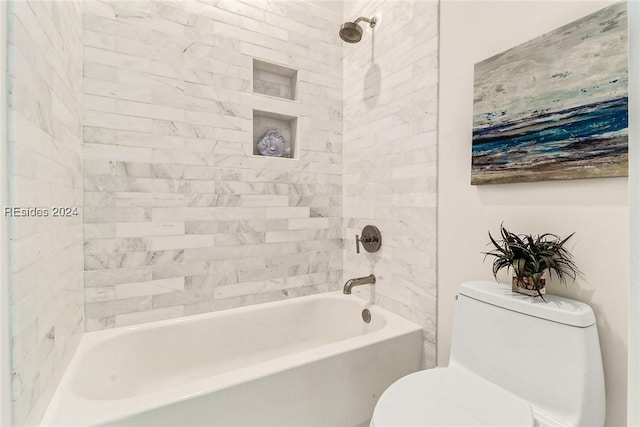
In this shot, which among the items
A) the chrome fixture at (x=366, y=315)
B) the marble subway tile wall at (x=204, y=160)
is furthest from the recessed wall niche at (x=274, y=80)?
the chrome fixture at (x=366, y=315)

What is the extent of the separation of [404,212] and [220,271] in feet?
3.98

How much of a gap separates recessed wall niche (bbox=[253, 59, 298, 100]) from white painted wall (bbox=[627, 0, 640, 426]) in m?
2.04

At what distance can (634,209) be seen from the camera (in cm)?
37

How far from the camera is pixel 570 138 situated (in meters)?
Result: 1.07

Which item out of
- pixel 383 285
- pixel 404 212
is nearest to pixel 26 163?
pixel 404 212

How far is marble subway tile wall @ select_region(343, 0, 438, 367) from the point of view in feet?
5.40

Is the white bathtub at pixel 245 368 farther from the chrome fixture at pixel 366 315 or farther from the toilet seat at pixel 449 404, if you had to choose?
the toilet seat at pixel 449 404

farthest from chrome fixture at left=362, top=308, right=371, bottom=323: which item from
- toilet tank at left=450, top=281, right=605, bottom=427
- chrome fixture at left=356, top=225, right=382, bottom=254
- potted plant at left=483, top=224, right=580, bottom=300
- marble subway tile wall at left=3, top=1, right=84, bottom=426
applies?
marble subway tile wall at left=3, top=1, right=84, bottom=426

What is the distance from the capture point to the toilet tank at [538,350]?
0.92 m

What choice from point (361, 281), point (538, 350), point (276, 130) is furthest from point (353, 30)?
point (538, 350)

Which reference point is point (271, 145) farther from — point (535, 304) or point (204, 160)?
point (535, 304)

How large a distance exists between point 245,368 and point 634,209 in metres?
1.27

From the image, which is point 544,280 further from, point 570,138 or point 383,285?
point 383,285

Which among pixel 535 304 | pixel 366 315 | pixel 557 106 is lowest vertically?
pixel 366 315
